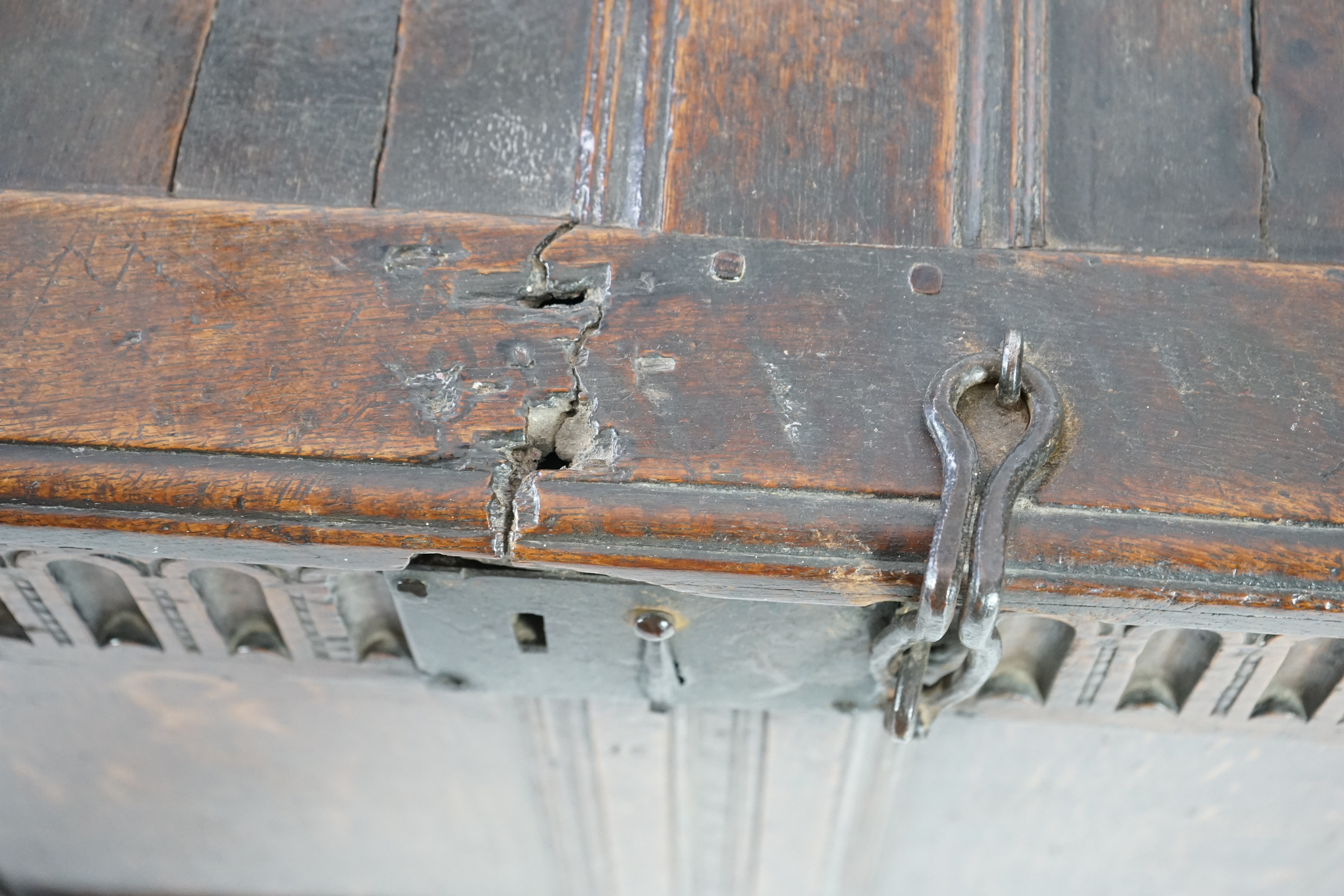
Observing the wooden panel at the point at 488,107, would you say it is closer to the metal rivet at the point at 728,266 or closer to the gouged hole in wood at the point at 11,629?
the metal rivet at the point at 728,266

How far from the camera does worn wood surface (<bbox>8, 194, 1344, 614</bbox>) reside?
0.84m

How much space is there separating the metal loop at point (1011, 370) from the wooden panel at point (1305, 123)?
26 cm

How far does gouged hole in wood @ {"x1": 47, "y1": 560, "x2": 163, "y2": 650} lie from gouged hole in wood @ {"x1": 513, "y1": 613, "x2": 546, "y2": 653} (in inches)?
15.8

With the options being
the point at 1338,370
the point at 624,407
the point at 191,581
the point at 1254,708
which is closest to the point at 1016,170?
the point at 1338,370

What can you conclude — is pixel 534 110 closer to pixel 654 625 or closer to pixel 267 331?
pixel 267 331

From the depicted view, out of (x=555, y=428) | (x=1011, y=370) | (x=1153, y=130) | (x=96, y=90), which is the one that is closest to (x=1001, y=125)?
(x=1153, y=130)

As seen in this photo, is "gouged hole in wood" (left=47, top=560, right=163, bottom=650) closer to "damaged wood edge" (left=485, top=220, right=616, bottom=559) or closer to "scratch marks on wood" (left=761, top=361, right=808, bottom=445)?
"damaged wood edge" (left=485, top=220, right=616, bottom=559)

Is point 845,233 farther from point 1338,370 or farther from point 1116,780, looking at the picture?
point 1116,780

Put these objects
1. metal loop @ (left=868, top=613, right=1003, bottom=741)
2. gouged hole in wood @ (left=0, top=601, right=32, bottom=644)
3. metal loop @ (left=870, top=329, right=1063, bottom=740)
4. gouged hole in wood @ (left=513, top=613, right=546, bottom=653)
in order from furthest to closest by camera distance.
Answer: gouged hole in wood @ (left=0, top=601, right=32, bottom=644) < gouged hole in wood @ (left=513, top=613, right=546, bottom=653) < metal loop @ (left=868, top=613, right=1003, bottom=741) < metal loop @ (left=870, top=329, right=1063, bottom=740)

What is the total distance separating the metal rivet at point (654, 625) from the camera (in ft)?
3.26

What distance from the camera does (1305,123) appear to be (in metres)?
0.96

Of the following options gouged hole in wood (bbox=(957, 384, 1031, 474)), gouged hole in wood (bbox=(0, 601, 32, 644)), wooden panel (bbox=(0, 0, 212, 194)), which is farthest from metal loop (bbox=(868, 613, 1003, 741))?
gouged hole in wood (bbox=(0, 601, 32, 644))

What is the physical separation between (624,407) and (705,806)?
768mm

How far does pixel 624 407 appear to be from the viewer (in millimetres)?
878
